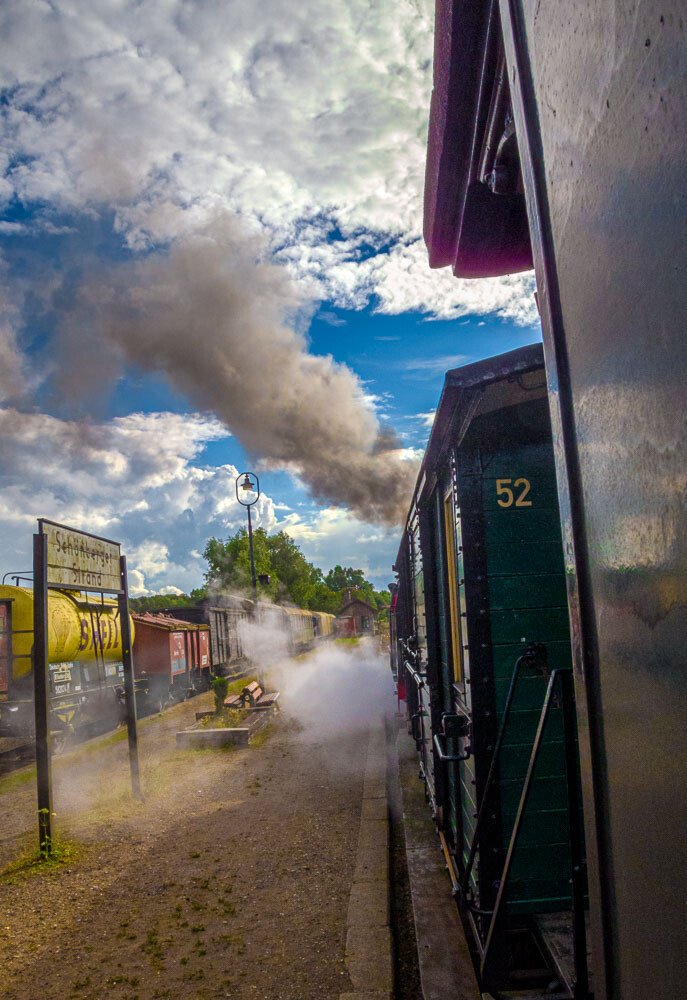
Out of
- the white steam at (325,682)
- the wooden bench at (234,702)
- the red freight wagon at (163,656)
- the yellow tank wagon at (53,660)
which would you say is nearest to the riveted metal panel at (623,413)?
the yellow tank wagon at (53,660)

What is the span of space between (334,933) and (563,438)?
4.39m

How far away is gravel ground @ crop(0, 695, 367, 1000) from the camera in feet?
12.3

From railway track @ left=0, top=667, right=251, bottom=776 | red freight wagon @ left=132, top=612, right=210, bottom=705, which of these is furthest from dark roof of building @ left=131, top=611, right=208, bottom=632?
railway track @ left=0, top=667, right=251, bottom=776

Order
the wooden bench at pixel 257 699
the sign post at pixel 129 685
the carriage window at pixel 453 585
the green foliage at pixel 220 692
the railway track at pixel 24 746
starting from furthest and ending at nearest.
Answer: the wooden bench at pixel 257 699, the green foliage at pixel 220 692, the railway track at pixel 24 746, the sign post at pixel 129 685, the carriage window at pixel 453 585

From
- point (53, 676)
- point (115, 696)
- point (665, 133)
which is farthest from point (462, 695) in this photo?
point (115, 696)

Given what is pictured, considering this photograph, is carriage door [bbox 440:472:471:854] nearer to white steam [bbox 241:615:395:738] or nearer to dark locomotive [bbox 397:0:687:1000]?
dark locomotive [bbox 397:0:687:1000]

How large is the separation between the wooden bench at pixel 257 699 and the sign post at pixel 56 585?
5418 millimetres

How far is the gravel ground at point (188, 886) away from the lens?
376 cm

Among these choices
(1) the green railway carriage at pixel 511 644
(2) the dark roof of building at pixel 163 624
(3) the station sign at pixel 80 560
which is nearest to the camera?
(1) the green railway carriage at pixel 511 644

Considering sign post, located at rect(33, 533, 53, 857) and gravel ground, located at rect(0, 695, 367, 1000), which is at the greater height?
sign post, located at rect(33, 533, 53, 857)

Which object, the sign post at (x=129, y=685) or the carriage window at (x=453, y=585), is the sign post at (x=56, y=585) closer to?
the sign post at (x=129, y=685)

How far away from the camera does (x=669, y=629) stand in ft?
2.30

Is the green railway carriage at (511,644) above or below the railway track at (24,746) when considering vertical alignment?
above

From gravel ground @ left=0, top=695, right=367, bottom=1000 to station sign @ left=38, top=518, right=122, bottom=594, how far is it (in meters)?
2.59
